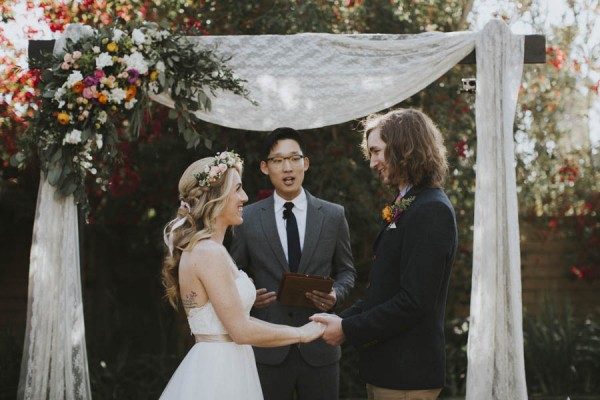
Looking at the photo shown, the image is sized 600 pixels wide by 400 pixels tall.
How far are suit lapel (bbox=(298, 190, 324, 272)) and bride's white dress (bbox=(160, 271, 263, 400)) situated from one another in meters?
0.87

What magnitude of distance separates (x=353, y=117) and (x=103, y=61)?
1.52 metres

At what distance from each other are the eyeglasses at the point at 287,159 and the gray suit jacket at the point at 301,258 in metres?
0.22

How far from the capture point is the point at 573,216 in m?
7.61

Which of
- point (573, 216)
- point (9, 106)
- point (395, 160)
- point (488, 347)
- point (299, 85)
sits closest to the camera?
point (395, 160)

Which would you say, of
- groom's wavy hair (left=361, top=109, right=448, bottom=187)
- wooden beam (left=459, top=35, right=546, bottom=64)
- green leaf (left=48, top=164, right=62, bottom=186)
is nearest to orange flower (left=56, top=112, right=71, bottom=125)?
green leaf (left=48, top=164, right=62, bottom=186)

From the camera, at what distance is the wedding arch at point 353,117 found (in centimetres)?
414

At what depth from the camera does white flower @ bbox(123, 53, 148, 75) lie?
4.19m

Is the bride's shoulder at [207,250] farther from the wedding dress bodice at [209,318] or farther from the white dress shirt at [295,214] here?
the white dress shirt at [295,214]

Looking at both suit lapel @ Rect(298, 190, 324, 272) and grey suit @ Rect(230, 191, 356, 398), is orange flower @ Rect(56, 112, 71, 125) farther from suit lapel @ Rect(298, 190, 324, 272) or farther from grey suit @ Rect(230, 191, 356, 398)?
suit lapel @ Rect(298, 190, 324, 272)

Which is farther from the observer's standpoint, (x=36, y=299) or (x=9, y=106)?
(x=9, y=106)

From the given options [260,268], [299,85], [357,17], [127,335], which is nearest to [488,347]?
[260,268]

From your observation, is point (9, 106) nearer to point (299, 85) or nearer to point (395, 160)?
point (299, 85)

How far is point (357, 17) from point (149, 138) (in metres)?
2.10

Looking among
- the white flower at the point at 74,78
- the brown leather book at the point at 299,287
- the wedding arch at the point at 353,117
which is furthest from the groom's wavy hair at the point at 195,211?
the wedding arch at the point at 353,117
